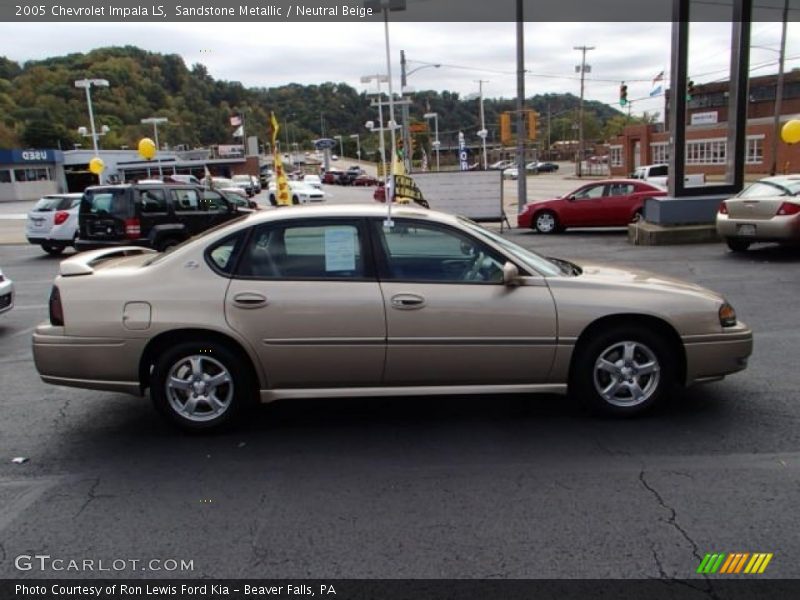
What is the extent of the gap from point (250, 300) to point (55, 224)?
14.5 m

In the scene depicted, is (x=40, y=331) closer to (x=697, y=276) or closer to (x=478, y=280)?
(x=478, y=280)

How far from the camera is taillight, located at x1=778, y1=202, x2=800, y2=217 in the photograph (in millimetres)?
11156

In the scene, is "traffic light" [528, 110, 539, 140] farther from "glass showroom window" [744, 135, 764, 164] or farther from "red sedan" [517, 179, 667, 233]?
"glass showroom window" [744, 135, 764, 164]

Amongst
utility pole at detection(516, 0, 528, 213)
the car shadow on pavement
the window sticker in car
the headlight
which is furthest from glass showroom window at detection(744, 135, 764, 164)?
the window sticker in car

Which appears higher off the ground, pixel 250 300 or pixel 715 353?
pixel 250 300

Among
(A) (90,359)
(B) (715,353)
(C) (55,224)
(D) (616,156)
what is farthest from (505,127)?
(D) (616,156)

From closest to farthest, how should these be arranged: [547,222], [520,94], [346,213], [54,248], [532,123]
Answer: [346,213], [54,248], [547,222], [520,94], [532,123]

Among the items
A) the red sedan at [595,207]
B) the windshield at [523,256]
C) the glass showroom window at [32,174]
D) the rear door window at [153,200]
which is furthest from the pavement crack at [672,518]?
the glass showroom window at [32,174]

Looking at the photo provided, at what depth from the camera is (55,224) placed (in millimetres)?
16734

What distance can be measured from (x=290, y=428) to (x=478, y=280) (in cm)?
167

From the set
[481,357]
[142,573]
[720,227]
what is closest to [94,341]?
[142,573]

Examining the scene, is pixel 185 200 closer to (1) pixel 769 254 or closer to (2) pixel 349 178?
(1) pixel 769 254

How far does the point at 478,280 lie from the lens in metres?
4.60

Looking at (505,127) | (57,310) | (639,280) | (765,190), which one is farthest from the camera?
(505,127)
